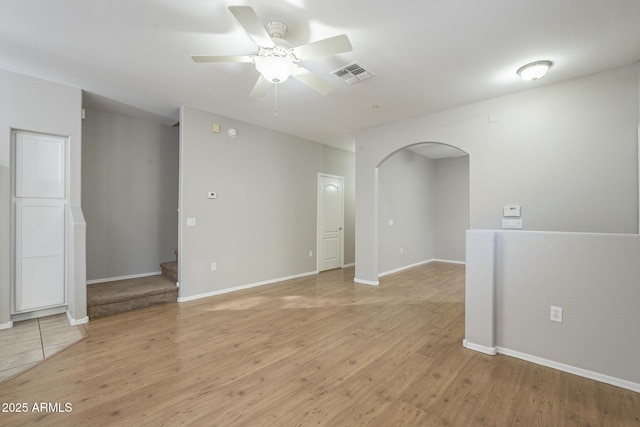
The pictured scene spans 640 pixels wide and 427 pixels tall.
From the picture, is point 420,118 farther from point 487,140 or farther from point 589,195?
point 589,195

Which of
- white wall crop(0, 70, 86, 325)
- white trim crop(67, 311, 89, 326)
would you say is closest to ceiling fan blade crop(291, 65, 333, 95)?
white wall crop(0, 70, 86, 325)

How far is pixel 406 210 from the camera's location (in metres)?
6.99

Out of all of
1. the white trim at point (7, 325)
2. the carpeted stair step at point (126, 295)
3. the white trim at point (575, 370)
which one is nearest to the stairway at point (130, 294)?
the carpeted stair step at point (126, 295)

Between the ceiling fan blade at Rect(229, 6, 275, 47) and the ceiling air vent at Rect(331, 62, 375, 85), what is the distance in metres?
1.01

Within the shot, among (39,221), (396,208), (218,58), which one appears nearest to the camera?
(218,58)

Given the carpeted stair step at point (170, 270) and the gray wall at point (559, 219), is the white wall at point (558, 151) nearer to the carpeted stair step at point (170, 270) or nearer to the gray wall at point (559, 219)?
the gray wall at point (559, 219)

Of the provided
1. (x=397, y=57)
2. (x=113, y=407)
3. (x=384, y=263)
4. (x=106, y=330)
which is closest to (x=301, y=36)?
(x=397, y=57)

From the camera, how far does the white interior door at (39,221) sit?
3.28 meters

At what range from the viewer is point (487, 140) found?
12.4ft

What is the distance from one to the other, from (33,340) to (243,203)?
3.02 meters

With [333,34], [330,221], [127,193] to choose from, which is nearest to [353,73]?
[333,34]

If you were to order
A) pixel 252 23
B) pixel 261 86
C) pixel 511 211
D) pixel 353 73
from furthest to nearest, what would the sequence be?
pixel 511 211
pixel 353 73
pixel 261 86
pixel 252 23

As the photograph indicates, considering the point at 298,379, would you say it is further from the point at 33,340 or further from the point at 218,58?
the point at 33,340

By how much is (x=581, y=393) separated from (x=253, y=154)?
499 centimetres
